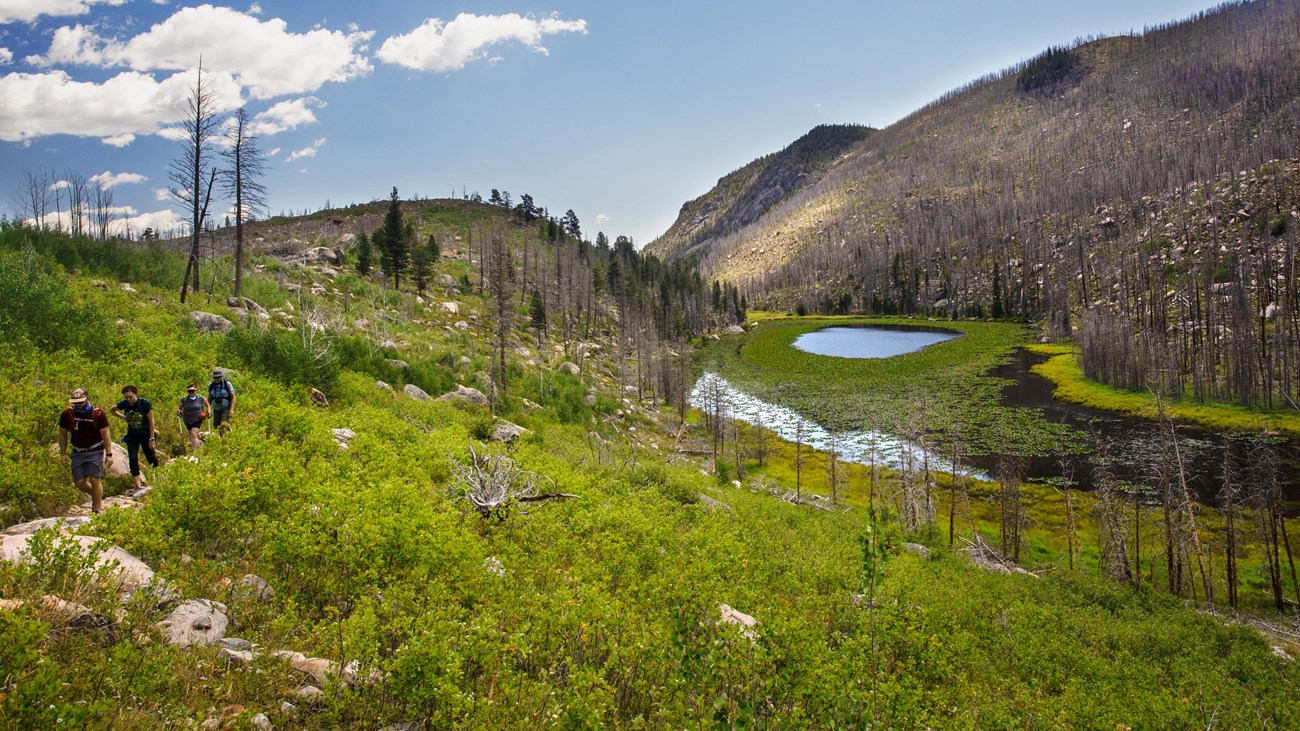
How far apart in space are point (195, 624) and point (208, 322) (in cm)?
2264

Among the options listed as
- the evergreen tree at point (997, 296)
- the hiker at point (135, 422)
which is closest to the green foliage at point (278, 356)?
the hiker at point (135, 422)

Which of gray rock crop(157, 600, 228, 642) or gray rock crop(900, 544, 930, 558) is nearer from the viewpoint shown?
gray rock crop(157, 600, 228, 642)

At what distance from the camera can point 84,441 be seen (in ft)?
30.2

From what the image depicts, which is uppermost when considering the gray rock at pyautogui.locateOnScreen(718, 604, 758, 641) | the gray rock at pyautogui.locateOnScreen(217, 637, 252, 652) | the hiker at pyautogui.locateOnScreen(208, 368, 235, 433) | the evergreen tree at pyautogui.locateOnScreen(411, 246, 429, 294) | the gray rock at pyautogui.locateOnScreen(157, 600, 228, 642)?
the evergreen tree at pyautogui.locateOnScreen(411, 246, 429, 294)

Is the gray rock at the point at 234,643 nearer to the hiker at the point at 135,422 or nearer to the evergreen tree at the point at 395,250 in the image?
the hiker at the point at 135,422

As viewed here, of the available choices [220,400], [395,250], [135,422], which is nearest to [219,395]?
[220,400]

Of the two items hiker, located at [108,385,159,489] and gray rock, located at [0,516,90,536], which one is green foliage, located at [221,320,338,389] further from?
gray rock, located at [0,516,90,536]

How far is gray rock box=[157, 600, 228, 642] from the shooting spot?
589 centimetres

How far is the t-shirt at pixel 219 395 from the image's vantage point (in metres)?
13.9

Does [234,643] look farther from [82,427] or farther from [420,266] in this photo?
[420,266]

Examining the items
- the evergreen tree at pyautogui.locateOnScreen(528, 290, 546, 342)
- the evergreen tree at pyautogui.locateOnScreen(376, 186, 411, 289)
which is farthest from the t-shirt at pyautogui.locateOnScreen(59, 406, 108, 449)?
the evergreen tree at pyautogui.locateOnScreen(528, 290, 546, 342)

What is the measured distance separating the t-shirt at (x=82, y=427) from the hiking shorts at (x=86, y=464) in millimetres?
136

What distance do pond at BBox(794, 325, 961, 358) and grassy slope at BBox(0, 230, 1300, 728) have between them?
7997 centimetres

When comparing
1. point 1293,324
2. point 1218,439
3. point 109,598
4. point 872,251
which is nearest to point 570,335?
point 1218,439
